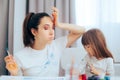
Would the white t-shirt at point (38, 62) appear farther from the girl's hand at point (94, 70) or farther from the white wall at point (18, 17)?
the white wall at point (18, 17)

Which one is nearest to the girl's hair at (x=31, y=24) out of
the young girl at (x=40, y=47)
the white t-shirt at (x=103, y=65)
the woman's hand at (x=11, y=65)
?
the young girl at (x=40, y=47)

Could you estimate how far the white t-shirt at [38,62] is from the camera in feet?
2.68

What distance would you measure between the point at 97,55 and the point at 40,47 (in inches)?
9.4

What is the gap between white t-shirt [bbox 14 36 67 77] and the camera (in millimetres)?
817

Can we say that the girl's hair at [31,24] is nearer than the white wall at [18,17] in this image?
Yes

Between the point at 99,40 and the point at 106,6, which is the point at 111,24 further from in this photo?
the point at 99,40

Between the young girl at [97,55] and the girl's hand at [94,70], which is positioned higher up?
the young girl at [97,55]

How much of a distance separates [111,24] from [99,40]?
0.34m

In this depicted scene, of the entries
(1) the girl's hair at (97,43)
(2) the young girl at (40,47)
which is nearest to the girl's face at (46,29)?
(2) the young girl at (40,47)

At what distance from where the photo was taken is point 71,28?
33.3 inches

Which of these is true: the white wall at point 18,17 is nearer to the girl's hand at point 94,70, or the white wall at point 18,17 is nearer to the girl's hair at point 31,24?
the girl's hair at point 31,24

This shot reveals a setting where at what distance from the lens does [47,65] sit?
834 mm

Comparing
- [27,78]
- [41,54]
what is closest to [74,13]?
[41,54]

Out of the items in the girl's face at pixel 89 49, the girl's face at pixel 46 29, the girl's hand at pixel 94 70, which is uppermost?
the girl's face at pixel 46 29
